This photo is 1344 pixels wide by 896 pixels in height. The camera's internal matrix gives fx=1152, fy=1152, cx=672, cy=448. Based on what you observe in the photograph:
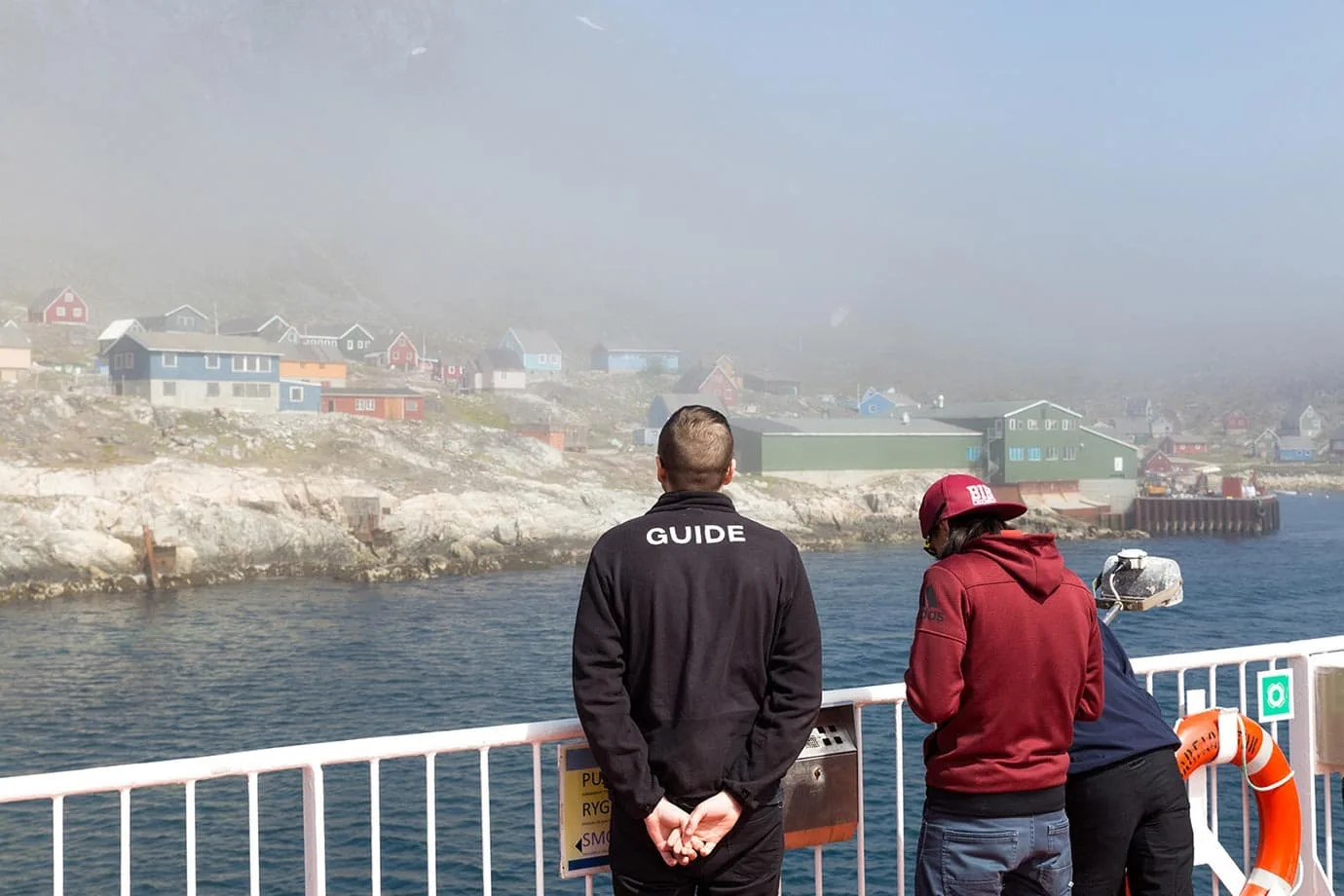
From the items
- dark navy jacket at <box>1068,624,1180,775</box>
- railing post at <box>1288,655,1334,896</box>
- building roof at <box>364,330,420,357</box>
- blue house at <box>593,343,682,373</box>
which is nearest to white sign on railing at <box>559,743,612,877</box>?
dark navy jacket at <box>1068,624,1180,775</box>

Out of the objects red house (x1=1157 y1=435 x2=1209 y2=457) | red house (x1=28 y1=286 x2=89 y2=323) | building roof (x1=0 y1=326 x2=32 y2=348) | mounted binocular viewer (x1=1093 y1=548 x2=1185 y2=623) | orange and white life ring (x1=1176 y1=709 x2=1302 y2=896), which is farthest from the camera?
red house (x1=1157 y1=435 x2=1209 y2=457)

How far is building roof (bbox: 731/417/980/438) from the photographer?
9544 cm

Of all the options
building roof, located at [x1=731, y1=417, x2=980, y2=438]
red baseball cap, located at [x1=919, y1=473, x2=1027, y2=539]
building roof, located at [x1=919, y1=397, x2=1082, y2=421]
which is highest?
building roof, located at [x1=919, y1=397, x2=1082, y2=421]

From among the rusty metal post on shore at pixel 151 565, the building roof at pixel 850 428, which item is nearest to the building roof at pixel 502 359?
the building roof at pixel 850 428

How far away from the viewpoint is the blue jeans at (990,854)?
3.68m

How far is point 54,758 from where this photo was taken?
29859 mm

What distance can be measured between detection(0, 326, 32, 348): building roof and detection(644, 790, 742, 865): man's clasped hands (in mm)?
113605

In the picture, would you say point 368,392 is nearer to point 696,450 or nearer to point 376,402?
point 376,402

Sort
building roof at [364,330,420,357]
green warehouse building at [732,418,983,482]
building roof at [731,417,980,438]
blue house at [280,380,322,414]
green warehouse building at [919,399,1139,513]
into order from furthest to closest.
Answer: building roof at [364,330,420,357] < green warehouse building at [919,399,1139,513] < building roof at [731,417,980,438] < blue house at [280,380,322,414] < green warehouse building at [732,418,983,482]

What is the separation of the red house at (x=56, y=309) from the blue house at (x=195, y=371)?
146 ft

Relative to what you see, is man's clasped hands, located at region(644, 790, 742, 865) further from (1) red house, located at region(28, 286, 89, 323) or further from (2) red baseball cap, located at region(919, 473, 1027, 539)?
(1) red house, located at region(28, 286, 89, 323)

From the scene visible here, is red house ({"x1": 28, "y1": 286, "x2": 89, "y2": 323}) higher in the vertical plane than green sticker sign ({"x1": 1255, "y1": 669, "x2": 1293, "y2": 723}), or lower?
higher

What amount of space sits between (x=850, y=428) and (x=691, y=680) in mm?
95586

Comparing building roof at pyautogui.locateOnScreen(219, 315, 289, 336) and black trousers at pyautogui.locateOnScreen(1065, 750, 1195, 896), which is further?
building roof at pyautogui.locateOnScreen(219, 315, 289, 336)
